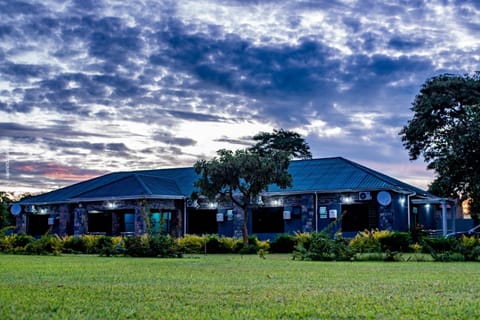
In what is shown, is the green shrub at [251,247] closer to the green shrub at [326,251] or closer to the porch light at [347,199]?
the porch light at [347,199]

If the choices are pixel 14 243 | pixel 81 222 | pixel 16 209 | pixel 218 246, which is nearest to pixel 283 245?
pixel 218 246

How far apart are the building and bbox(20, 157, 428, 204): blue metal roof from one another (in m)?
0.05

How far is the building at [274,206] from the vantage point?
97.2ft

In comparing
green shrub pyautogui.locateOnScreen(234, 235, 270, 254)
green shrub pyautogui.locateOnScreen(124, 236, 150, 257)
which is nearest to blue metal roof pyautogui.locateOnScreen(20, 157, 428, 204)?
green shrub pyautogui.locateOnScreen(234, 235, 270, 254)

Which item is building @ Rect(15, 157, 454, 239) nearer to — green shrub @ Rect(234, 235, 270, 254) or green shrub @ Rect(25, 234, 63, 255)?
green shrub @ Rect(234, 235, 270, 254)

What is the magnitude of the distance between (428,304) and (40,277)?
5.88m

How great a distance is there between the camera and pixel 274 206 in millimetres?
31797

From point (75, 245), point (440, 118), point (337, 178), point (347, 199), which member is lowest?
point (75, 245)

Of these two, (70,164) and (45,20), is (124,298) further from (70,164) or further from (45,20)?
(70,164)

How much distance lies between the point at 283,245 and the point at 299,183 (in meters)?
7.36

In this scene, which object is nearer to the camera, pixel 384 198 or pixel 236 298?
pixel 236 298

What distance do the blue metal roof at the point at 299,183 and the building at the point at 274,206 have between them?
5 cm

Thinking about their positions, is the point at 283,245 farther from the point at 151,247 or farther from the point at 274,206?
the point at 151,247

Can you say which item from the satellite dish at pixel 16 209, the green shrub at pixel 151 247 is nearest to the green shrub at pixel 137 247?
the green shrub at pixel 151 247
